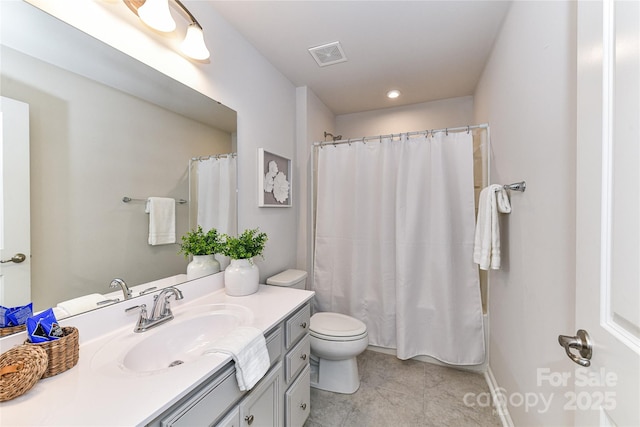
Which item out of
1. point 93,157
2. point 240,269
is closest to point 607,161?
point 240,269

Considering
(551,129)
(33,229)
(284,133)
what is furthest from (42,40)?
(551,129)

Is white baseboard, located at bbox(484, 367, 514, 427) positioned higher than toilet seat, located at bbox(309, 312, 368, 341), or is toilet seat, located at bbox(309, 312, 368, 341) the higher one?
toilet seat, located at bbox(309, 312, 368, 341)

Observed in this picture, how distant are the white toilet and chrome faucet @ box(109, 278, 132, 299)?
92cm

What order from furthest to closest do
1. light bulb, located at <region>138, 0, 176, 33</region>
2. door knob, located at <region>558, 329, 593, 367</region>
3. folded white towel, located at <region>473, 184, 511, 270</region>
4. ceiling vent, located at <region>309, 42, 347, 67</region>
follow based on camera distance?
ceiling vent, located at <region>309, 42, 347, 67</region>, folded white towel, located at <region>473, 184, 511, 270</region>, light bulb, located at <region>138, 0, 176, 33</region>, door knob, located at <region>558, 329, 593, 367</region>

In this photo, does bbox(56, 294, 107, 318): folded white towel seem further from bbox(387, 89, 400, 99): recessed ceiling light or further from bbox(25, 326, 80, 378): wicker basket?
bbox(387, 89, 400, 99): recessed ceiling light

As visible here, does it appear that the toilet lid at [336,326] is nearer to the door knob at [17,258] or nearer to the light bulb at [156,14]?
the door knob at [17,258]

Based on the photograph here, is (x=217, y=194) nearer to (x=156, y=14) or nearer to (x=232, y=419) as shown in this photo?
(x=156, y=14)

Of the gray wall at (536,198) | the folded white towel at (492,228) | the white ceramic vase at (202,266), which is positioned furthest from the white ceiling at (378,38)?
the white ceramic vase at (202,266)

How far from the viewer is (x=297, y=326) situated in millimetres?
1339

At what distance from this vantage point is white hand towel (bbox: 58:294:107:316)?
90 centimetres

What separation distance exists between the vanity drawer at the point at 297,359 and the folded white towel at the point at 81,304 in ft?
2.75

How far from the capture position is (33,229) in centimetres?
83

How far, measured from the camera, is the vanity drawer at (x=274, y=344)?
1.10 metres

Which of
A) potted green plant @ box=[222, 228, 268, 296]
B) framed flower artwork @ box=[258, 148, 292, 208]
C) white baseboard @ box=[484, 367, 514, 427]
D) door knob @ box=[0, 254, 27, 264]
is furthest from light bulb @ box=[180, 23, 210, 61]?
white baseboard @ box=[484, 367, 514, 427]
